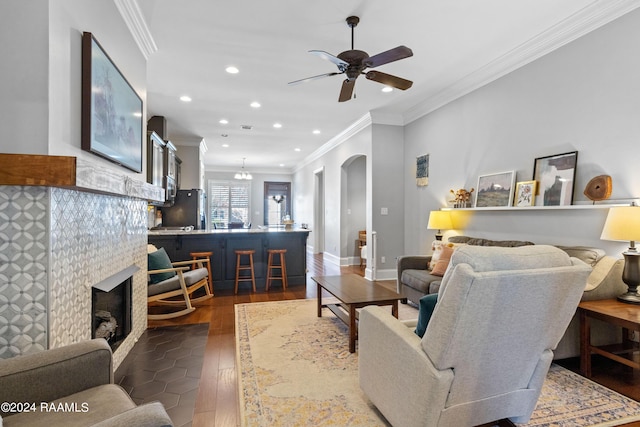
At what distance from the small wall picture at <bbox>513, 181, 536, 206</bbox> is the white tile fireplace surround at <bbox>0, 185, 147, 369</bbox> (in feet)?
12.7

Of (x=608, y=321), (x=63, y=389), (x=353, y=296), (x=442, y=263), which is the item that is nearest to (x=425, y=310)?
(x=353, y=296)

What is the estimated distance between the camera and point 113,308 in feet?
8.84

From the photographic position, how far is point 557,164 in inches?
122

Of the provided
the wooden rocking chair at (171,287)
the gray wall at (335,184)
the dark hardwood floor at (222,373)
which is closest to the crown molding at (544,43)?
the gray wall at (335,184)

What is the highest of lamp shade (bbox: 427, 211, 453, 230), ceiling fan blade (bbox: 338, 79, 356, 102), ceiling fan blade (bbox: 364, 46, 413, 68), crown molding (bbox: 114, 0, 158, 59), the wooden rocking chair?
crown molding (bbox: 114, 0, 158, 59)

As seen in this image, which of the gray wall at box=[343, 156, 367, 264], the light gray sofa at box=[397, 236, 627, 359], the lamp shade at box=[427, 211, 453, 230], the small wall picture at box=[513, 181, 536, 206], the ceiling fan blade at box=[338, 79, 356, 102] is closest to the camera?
the light gray sofa at box=[397, 236, 627, 359]

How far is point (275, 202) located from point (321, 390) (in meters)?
10.1

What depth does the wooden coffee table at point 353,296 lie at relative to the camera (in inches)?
107

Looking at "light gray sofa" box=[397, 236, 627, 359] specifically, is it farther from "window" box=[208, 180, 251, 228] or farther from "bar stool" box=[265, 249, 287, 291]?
"window" box=[208, 180, 251, 228]

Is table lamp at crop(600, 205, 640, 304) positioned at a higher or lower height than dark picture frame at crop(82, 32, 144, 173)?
lower

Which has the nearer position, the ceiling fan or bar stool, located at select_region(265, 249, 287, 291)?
the ceiling fan

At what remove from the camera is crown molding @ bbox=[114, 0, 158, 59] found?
254 cm

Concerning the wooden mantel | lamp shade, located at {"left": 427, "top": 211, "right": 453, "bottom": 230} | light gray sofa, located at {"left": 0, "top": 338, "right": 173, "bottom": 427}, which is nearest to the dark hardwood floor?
light gray sofa, located at {"left": 0, "top": 338, "right": 173, "bottom": 427}

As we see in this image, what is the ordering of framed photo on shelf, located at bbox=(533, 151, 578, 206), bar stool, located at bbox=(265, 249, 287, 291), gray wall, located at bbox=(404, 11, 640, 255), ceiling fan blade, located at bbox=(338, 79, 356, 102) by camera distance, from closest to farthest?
gray wall, located at bbox=(404, 11, 640, 255) < framed photo on shelf, located at bbox=(533, 151, 578, 206) < ceiling fan blade, located at bbox=(338, 79, 356, 102) < bar stool, located at bbox=(265, 249, 287, 291)
